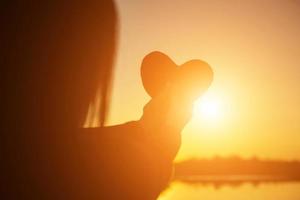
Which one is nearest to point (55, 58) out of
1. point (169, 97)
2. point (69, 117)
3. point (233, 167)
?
point (69, 117)

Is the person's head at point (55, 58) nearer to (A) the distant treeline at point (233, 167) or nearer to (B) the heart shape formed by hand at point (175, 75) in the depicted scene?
(B) the heart shape formed by hand at point (175, 75)

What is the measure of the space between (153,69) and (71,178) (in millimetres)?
328

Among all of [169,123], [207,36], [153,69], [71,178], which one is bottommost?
[71,178]

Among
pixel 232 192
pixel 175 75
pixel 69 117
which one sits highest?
pixel 175 75

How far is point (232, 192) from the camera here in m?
0.97

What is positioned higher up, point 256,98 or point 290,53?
point 290,53

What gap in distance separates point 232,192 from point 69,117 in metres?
0.45

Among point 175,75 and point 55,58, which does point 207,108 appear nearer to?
point 175,75

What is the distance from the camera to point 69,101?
0.97 meters

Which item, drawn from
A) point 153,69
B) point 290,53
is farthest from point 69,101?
point 290,53

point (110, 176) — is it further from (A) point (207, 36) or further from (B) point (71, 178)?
(A) point (207, 36)

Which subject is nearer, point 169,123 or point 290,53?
point 169,123

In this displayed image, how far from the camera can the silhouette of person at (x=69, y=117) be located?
36.5 inches

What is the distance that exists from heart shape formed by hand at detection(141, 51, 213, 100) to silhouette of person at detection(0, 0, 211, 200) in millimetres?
27
